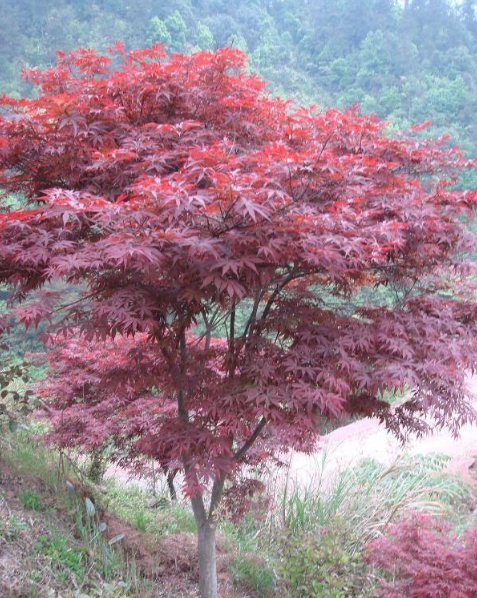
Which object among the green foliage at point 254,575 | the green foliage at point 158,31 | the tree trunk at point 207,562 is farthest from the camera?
the green foliage at point 158,31

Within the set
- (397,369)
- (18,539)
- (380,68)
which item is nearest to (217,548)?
(18,539)

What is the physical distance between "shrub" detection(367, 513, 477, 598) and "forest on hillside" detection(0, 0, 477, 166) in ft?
72.6

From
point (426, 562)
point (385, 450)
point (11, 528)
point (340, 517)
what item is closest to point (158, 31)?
point (385, 450)

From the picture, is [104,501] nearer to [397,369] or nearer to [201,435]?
[201,435]

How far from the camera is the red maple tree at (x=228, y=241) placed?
7.11 ft

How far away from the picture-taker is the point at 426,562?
3.17 metres

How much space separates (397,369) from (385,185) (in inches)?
43.9

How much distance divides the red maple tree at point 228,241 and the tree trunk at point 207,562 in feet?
0.05

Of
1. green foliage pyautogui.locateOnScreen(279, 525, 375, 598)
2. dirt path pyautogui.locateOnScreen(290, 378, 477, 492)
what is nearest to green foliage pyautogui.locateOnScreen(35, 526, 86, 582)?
green foliage pyautogui.locateOnScreen(279, 525, 375, 598)

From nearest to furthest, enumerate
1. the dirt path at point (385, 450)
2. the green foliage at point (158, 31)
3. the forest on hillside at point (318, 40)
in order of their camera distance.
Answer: the dirt path at point (385, 450) < the forest on hillside at point (318, 40) < the green foliage at point (158, 31)

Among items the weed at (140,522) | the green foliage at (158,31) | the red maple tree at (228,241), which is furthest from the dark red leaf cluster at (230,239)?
the green foliage at (158,31)

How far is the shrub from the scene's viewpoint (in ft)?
9.73

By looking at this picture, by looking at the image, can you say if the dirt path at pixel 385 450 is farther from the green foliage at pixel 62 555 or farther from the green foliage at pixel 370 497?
the green foliage at pixel 62 555

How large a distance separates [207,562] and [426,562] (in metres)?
1.39
